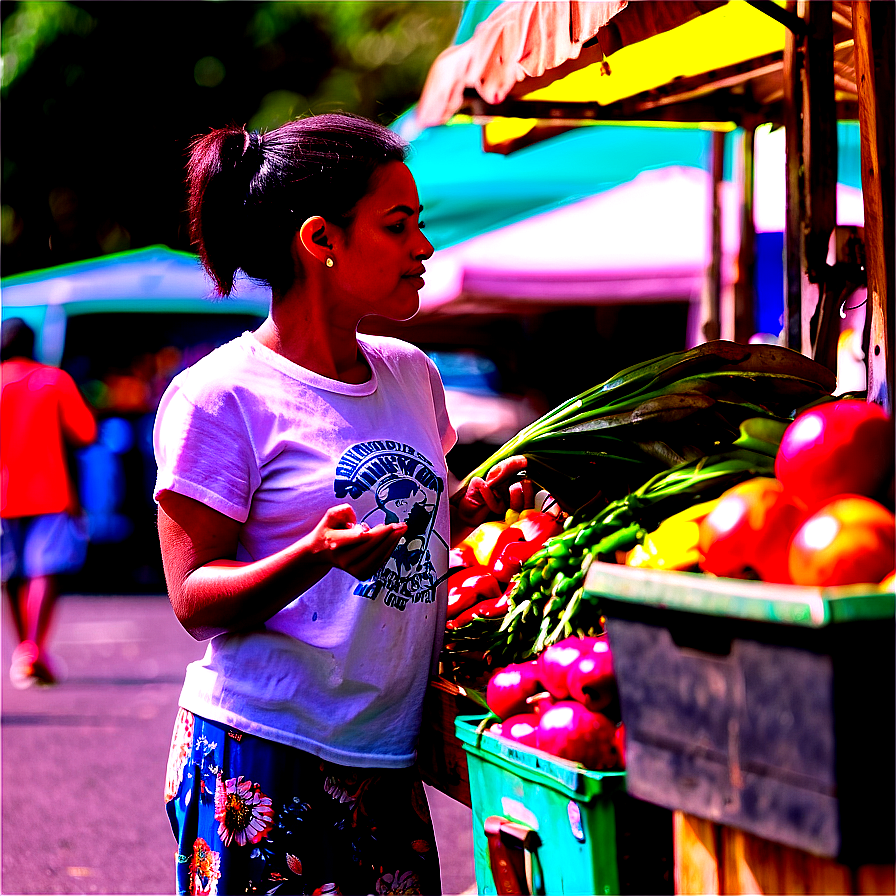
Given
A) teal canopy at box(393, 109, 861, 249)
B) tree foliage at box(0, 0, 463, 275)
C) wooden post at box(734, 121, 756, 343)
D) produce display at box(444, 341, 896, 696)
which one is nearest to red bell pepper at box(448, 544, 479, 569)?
produce display at box(444, 341, 896, 696)

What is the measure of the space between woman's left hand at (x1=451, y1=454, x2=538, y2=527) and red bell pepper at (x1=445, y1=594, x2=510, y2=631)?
0.67ft

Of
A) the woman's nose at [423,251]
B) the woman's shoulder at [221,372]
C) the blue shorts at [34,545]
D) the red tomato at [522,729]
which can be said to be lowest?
the blue shorts at [34,545]

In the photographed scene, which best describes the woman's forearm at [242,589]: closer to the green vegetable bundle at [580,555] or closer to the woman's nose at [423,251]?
the green vegetable bundle at [580,555]

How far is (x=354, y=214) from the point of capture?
6.39 ft

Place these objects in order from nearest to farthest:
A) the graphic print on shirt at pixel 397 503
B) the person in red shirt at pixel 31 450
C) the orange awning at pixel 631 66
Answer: the graphic print on shirt at pixel 397 503
the orange awning at pixel 631 66
the person in red shirt at pixel 31 450

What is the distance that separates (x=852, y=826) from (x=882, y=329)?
1.01 m

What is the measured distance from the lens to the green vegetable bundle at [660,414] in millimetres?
1989

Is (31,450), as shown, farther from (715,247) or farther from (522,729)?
(522,729)

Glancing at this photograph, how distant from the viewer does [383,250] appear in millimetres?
1955

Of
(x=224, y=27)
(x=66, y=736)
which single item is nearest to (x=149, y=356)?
(x=224, y=27)

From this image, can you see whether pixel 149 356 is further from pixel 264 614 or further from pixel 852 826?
pixel 852 826

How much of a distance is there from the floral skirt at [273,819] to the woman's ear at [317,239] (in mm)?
821

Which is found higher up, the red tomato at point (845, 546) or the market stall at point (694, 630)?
the red tomato at point (845, 546)

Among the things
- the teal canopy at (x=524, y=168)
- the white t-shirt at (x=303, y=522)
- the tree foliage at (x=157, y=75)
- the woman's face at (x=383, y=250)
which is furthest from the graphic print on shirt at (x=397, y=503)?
the tree foliage at (x=157, y=75)
